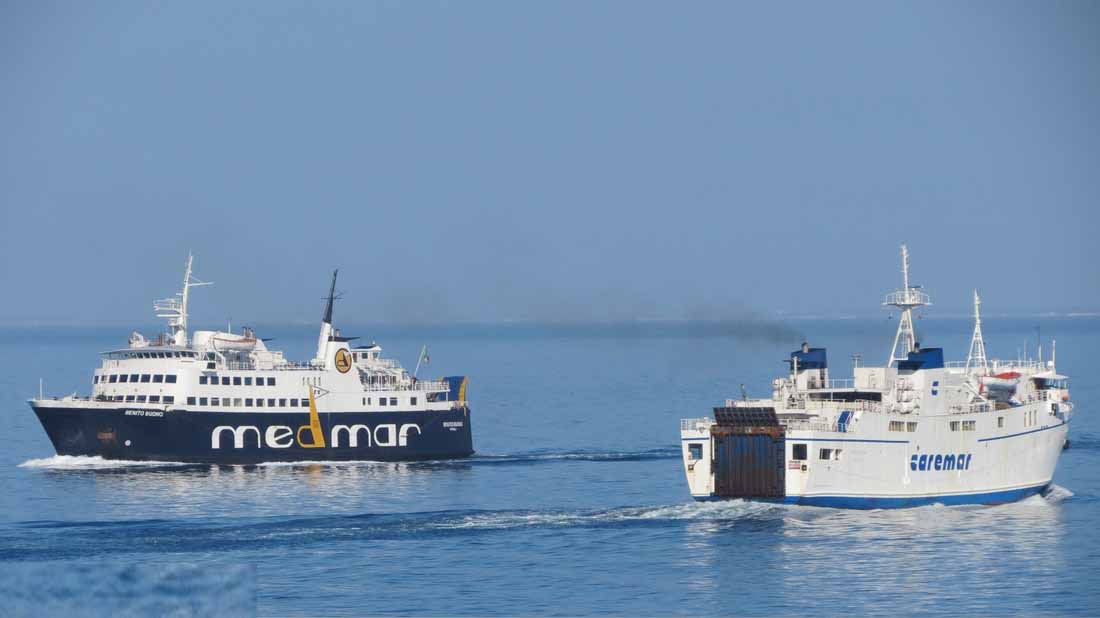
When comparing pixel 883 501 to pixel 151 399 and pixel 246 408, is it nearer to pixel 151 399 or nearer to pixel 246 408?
pixel 246 408

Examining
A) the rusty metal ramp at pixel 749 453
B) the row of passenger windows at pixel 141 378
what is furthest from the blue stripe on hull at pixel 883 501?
the row of passenger windows at pixel 141 378

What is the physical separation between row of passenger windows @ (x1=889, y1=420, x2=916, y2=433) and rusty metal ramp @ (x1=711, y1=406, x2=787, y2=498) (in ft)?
15.9

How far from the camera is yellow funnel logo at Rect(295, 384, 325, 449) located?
85000 millimetres

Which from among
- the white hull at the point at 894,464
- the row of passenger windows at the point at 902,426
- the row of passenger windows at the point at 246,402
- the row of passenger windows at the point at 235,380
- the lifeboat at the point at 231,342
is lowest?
the white hull at the point at 894,464

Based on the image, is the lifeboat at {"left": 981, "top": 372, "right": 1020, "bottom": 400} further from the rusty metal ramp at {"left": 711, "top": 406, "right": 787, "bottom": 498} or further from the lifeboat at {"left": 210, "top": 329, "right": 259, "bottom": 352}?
the lifeboat at {"left": 210, "top": 329, "right": 259, "bottom": 352}

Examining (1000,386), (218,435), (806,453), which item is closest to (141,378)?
(218,435)

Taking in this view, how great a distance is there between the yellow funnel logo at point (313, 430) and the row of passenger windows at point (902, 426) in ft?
113

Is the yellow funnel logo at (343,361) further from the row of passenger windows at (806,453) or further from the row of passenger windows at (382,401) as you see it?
the row of passenger windows at (806,453)

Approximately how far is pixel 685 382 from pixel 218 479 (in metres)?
95.4

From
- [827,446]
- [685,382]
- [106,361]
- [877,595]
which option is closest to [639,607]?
[877,595]

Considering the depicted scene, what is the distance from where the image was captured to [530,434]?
10469cm

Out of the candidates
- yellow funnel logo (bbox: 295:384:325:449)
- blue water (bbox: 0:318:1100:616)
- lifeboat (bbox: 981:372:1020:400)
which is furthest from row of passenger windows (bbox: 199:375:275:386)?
lifeboat (bbox: 981:372:1020:400)

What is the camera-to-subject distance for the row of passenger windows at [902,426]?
211 ft

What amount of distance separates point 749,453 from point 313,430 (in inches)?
1196
